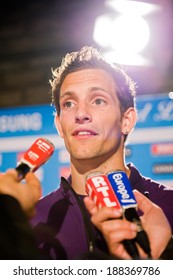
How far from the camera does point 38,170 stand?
1.88m

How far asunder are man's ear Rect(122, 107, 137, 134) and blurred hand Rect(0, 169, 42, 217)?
413 mm

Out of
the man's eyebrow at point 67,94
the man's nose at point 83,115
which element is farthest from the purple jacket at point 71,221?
the man's eyebrow at point 67,94

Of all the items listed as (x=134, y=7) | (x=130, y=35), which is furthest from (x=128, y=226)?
(x=134, y=7)

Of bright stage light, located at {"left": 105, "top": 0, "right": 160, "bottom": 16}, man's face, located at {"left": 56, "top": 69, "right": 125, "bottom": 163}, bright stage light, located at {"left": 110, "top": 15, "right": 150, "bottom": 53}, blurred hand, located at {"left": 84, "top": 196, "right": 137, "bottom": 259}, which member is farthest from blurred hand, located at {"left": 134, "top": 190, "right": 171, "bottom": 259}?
bright stage light, located at {"left": 105, "top": 0, "right": 160, "bottom": 16}

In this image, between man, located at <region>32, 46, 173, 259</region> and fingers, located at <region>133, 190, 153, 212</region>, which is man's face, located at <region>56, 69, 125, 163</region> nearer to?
man, located at <region>32, 46, 173, 259</region>

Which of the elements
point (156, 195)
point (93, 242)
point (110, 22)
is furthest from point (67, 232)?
point (110, 22)

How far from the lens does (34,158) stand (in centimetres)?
177

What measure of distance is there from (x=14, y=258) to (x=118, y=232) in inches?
18.5

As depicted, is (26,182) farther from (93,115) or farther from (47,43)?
(47,43)

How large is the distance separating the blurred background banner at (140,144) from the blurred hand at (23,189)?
116mm

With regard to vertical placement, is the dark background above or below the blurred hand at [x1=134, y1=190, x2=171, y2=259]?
above

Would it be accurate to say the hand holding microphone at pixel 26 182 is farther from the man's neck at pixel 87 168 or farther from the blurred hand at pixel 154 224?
the blurred hand at pixel 154 224

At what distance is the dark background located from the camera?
2.02m
